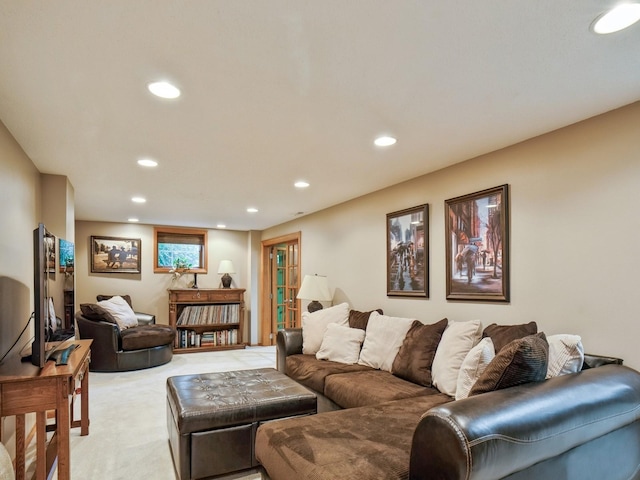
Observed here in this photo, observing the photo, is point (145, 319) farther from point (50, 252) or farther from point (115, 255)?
point (50, 252)

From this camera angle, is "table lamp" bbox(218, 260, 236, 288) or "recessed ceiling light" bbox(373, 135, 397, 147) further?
"table lamp" bbox(218, 260, 236, 288)

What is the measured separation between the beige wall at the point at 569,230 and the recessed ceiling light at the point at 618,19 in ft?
2.96

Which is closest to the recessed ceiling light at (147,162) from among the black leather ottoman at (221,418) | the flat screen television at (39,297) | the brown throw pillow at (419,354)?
the flat screen television at (39,297)

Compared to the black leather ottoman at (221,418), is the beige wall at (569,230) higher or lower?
higher

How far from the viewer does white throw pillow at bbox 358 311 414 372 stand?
3266 mm

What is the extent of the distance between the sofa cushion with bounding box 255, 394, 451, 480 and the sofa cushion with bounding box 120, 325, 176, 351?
4.03 meters

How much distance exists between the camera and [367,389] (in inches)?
107

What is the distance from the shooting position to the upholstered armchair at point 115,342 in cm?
519

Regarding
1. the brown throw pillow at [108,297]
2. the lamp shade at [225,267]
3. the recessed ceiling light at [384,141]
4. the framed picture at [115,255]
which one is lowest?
the brown throw pillow at [108,297]

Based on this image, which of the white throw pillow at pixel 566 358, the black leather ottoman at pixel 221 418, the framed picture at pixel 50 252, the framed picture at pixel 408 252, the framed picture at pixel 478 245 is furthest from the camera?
the framed picture at pixel 408 252

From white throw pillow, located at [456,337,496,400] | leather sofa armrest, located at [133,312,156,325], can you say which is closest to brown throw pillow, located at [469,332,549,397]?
white throw pillow, located at [456,337,496,400]

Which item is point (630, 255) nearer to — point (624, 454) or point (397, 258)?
point (624, 454)

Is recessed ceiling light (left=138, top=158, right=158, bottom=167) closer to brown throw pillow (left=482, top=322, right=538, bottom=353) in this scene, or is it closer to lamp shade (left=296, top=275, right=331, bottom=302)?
lamp shade (left=296, top=275, right=331, bottom=302)

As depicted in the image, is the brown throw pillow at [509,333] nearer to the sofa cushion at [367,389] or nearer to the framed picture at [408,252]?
the sofa cushion at [367,389]
